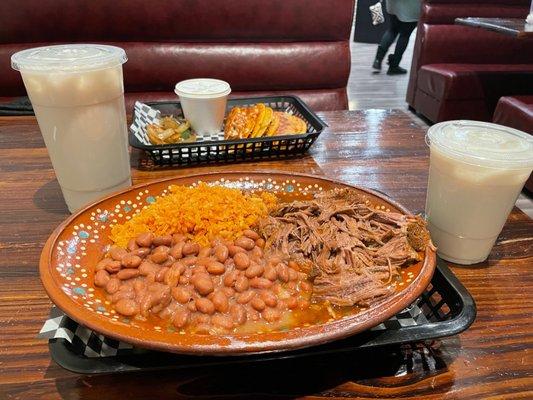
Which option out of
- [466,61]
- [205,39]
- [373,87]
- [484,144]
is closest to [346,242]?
[484,144]

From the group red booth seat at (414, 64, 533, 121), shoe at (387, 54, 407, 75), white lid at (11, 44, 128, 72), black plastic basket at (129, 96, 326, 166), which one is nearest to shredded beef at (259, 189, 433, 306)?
black plastic basket at (129, 96, 326, 166)

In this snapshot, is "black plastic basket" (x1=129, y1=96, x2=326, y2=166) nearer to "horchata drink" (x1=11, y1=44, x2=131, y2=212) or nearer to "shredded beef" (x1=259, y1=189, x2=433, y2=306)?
"horchata drink" (x1=11, y1=44, x2=131, y2=212)

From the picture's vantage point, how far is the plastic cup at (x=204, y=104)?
6.97ft

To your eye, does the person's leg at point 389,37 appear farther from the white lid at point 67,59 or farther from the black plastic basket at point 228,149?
the white lid at point 67,59

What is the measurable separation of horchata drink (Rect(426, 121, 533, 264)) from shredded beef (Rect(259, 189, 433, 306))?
149 millimetres

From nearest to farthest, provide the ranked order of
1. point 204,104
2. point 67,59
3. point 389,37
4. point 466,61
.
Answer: point 67,59 < point 204,104 < point 466,61 < point 389,37

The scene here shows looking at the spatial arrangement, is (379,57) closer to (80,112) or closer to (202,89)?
(202,89)

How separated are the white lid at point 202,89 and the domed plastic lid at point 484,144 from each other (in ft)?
3.88

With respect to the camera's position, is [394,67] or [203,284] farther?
[394,67]

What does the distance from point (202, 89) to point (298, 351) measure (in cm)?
159

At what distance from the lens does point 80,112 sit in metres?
1.44

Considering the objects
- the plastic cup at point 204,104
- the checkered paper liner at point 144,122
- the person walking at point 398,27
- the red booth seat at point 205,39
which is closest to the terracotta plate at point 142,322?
the checkered paper liner at point 144,122

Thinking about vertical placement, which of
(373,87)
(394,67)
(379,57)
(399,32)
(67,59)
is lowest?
(373,87)

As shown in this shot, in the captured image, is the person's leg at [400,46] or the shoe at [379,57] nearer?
the person's leg at [400,46]
